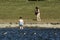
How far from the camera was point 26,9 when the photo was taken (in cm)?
3881

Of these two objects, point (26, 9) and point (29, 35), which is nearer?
point (29, 35)

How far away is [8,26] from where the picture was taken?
30.6 meters

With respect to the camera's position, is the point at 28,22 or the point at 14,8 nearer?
the point at 28,22

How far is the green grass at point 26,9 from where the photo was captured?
36.9m

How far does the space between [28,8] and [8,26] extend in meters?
8.88

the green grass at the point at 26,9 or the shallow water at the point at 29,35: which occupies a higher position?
the shallow water at the point at 29,35

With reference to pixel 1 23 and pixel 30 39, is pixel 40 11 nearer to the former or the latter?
pixel 1 23

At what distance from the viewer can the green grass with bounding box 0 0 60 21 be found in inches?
1453

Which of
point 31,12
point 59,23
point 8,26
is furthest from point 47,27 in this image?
point 31,12

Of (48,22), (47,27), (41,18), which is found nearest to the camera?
(47,27)

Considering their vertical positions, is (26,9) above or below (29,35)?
below

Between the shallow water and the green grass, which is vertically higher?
the shallow water

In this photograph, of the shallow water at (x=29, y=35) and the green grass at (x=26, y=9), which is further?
the green grass at (x=26, y=9)

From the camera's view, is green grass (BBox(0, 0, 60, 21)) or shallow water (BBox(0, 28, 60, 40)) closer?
shallow water (BBox(0, 28, 60, 40))
